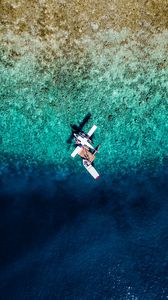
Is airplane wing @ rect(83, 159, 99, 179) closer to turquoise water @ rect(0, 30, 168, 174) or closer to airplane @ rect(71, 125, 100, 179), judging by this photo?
airplane @ rect(71, 125, 100, 179)

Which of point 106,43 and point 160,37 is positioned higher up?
point 106,43

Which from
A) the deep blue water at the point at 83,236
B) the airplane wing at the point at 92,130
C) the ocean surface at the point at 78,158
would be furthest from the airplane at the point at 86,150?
the deep blue water at the point at 83,236

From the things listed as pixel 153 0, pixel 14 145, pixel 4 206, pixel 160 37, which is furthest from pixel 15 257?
pixel 153 0

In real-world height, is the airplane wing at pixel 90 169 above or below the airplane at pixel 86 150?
below

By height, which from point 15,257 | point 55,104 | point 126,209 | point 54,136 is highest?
point 55,104

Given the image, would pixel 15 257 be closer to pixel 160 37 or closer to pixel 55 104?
pixel 55 104

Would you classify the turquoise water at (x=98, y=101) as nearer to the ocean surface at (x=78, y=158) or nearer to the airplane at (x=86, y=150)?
the ocean surface at (x=78, y=158)
